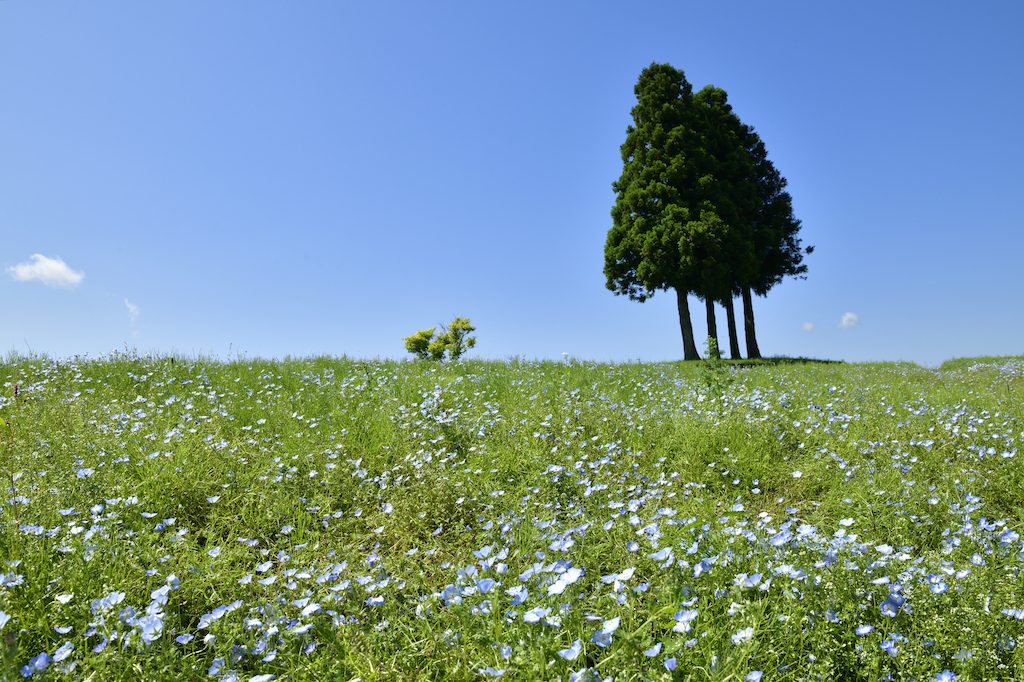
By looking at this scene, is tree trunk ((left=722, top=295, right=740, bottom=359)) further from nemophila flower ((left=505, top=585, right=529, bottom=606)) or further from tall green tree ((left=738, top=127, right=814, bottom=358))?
nemophila flower ((left=505, top=585, right=529, bottom=606))

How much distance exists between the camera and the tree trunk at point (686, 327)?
19562mm

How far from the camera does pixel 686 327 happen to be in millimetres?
19766

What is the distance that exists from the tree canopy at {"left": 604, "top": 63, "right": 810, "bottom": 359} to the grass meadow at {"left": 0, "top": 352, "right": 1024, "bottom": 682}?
11960 mm

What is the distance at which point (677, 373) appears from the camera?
10.0m

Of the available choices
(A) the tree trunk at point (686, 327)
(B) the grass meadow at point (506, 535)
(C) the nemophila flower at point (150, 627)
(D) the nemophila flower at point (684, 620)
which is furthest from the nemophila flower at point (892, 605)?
(A) the tree trunk at point (686, 327)

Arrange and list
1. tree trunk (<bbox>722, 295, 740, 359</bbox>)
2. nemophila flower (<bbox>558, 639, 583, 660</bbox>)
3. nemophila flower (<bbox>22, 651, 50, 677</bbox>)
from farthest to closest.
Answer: tree trunk (<bbox>722, 295, 740, 359</bbox>) → nemophila flower (<bbox>22, 651, 50, 677</bbox>) → nemophila flower (<bbox>558, 639, 583, 660</bbox>)

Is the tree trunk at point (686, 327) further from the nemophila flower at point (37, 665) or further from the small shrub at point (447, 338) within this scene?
the nemophila flower at point (37, 665)

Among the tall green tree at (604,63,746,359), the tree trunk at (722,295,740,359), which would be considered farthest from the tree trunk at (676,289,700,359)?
the tree trunk at (722,295,740,359)

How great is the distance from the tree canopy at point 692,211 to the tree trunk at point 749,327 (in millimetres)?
41

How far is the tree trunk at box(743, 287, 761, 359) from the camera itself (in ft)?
68.6

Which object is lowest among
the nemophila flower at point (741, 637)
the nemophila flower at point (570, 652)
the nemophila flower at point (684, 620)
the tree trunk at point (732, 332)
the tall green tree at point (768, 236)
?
the nemophila flower at point (741, 637)

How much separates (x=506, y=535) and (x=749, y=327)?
20566 mm

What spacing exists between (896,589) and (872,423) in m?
4.05

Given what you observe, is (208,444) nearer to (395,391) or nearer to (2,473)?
(2,473)
